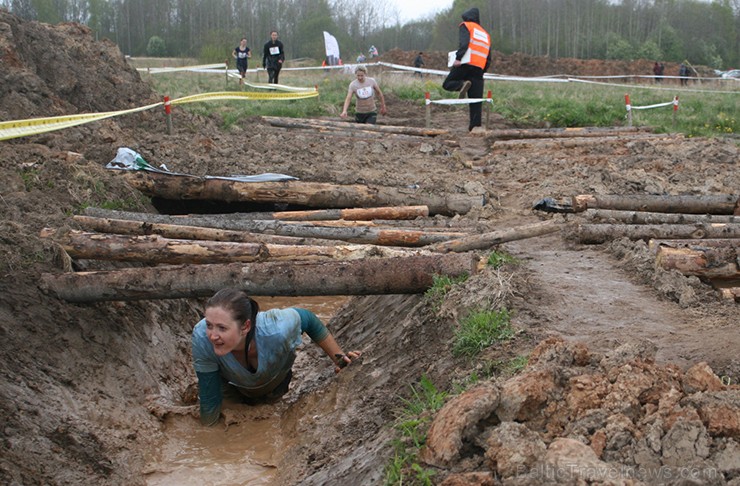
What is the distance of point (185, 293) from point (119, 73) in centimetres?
907

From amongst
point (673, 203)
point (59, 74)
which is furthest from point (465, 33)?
point (59, 74)

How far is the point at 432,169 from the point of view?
1177cm

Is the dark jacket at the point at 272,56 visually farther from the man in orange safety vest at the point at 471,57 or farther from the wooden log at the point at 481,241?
the wooden log at the point at 481,241

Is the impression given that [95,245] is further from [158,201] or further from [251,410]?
[158,201]

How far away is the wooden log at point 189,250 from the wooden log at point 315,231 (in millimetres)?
694

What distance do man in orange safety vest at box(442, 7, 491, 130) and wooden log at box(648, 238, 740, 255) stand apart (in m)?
8.67

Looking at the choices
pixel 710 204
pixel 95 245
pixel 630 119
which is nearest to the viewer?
pixel 95 245

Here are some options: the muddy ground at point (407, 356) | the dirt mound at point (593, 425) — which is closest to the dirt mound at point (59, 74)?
the muddy ground at point (407, 356)

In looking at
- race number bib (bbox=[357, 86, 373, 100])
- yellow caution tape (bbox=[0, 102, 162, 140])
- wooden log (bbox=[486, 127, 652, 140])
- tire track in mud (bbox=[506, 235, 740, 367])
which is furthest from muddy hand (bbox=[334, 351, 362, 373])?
wooden log (bbox=[486, 127, 652, 140])

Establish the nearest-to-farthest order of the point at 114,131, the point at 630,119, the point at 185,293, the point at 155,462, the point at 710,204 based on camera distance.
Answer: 1. the point at 155,462
2. the point at 185,293
3. the point at 710,204
4. the point at 114,131
5. the point at 630,119

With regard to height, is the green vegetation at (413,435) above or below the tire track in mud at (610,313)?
below

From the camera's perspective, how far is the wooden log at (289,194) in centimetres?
888

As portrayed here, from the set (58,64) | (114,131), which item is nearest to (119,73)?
(58,64)

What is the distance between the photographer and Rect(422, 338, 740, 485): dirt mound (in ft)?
9.48
